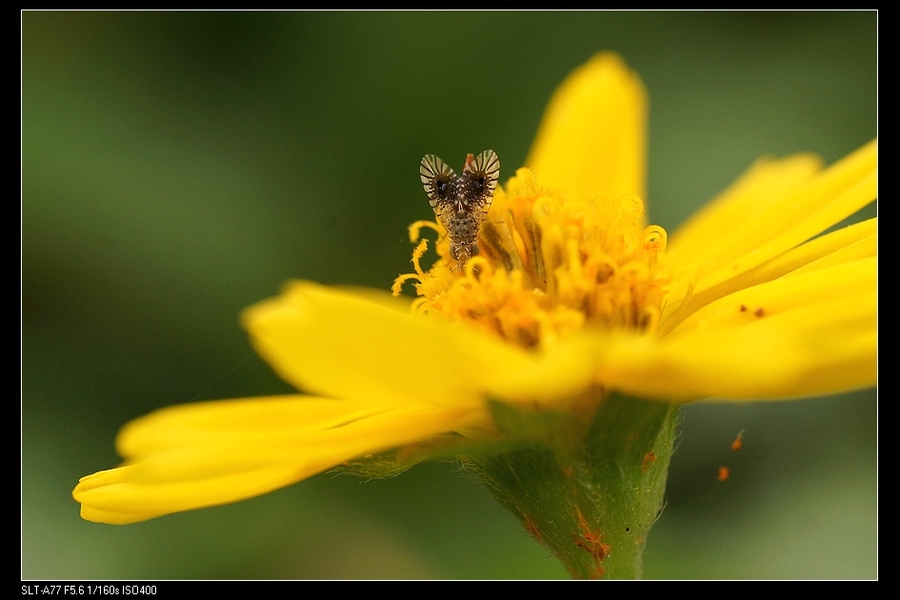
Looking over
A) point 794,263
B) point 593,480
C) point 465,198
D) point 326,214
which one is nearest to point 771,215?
point 794,263

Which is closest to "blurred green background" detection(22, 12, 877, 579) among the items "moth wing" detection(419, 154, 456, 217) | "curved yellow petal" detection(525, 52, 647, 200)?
"curved yellow petal" detection(525, 52, 647, 200)

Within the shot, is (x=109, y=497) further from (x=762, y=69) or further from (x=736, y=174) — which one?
(x=762, y=69)

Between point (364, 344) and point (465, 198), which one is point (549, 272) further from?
point (364, 344)

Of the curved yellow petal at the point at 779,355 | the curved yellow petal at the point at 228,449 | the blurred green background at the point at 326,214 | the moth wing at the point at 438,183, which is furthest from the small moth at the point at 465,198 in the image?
the blurred green background at the point at 326,214

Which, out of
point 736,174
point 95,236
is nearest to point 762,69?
point 736,174

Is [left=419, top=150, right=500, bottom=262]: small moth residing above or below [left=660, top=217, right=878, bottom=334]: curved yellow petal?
above

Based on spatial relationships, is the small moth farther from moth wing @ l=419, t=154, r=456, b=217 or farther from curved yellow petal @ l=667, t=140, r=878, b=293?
curved yellow petal @ l=667, t=140, r=878, b=293
